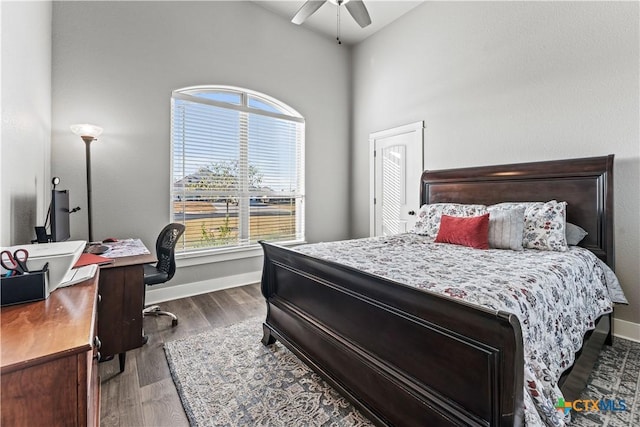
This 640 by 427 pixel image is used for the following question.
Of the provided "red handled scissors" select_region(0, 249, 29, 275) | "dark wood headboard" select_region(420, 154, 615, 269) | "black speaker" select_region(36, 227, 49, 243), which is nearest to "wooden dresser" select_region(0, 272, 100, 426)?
"red handled scissors" select_region(0, 249, 29, 275)

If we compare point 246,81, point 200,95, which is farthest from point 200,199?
point 246,81

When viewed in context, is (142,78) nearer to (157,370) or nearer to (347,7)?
(347,7)

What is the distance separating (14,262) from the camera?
1.03m

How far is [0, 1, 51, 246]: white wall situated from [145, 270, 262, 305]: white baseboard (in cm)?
131

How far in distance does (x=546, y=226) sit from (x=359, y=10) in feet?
8.77

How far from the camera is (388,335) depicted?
1411mm

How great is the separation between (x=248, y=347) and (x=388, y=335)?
136 cm

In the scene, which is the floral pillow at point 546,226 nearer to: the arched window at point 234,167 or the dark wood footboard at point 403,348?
the dark wood footboard at point 403,348

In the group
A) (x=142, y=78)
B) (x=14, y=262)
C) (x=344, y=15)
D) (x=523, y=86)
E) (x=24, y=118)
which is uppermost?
(x=344, y=15)

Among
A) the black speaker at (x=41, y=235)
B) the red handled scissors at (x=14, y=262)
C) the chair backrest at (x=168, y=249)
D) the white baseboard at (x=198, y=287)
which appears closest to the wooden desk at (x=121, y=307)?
the black speaker at (x=41, y=235)

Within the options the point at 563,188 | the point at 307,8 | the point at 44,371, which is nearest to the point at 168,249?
the point at 44,371

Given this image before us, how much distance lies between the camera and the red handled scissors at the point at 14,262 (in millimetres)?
1017

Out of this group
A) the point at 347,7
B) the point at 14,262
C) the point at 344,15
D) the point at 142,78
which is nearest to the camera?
the point at 14,262

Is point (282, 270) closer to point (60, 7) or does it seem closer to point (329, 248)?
point (329, 248)
